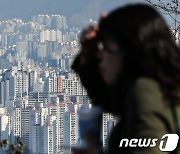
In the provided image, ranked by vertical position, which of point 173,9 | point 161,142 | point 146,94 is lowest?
point 161,142

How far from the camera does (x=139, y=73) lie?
146cm

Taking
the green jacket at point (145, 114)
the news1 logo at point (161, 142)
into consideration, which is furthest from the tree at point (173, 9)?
the green jacket at point (145, 114)

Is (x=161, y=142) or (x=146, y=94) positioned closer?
(x=146, y=94)

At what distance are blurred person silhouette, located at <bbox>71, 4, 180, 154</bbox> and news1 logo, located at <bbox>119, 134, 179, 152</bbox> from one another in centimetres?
1

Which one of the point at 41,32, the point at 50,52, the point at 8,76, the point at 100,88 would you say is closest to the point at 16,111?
the point at 8,76

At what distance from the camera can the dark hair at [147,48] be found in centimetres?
146

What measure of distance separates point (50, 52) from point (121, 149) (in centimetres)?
13816

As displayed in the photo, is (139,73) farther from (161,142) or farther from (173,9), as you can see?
(173,9)

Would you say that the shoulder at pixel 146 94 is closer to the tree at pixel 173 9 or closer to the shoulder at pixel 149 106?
the shoulder at pixel 149 106

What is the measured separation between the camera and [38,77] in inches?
3627

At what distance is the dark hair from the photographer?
1456 millimetres

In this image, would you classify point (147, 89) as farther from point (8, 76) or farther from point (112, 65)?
point (8, 76)

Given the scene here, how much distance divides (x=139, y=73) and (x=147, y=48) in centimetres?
5

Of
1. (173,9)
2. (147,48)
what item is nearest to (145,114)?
(147,48)
